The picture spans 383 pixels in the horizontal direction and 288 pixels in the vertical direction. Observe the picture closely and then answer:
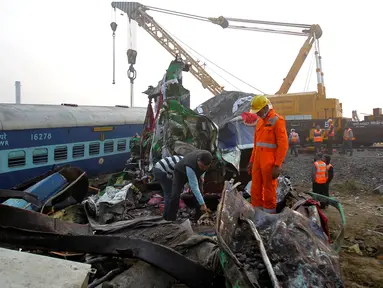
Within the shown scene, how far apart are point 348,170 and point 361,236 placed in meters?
6.35

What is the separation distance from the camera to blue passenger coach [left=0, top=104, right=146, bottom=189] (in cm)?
723

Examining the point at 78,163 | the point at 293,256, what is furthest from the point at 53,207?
the point at 293,256

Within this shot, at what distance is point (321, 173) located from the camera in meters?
6.80

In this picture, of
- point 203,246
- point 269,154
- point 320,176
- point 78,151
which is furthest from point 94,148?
point 203,246

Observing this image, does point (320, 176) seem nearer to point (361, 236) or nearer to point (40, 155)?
point (361, 236)

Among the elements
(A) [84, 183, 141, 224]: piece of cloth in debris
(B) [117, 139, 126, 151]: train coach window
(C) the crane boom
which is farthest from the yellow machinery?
(A) [84, 183, 141, 224]: piece of cloth in debris

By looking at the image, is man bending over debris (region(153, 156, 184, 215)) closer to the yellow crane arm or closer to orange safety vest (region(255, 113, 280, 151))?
orange safety vest (region(255, 113, 280, 151))

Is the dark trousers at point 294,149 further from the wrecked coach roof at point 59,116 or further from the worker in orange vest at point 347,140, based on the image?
the wrecked coach roof at point 59,116

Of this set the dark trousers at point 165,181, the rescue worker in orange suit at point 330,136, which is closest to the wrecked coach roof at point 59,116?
the dark trousers at point 165,181

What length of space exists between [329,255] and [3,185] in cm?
666

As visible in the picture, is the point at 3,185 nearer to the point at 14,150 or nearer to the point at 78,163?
the point at 14,150

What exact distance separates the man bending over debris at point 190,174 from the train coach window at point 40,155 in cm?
421

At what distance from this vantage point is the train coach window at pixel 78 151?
8.73 m

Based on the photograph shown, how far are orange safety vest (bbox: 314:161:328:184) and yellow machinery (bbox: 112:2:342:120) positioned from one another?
28.8 feet
